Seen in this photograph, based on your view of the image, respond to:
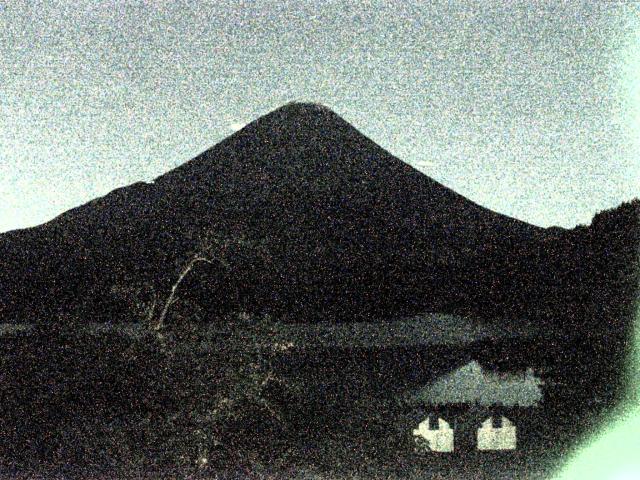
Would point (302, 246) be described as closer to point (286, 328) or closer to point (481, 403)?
point (286, 328)

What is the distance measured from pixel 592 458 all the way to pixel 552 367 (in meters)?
2.51

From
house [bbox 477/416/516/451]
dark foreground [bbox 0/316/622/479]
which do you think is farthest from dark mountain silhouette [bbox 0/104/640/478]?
house [bbox 477/416/516/451]

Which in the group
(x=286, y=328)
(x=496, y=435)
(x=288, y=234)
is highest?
(x=288, y=234)

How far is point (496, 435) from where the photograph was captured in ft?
60.9

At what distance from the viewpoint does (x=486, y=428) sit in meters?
18.5

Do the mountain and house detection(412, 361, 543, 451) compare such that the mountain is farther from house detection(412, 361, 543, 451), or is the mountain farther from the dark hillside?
house detection(412, 361, 543, 451)

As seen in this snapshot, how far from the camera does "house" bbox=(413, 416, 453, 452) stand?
1820 cm

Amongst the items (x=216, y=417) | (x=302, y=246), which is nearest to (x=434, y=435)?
(x=216, y=417)

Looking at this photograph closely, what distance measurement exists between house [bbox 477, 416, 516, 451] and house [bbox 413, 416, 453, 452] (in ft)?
2.11

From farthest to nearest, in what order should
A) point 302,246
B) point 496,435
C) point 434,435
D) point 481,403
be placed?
point 302,246 → point 481,403 → point 496,435 → point 434,435

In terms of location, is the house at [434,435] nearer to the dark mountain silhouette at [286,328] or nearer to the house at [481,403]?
the house at [481,403]

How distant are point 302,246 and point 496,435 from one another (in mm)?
39105

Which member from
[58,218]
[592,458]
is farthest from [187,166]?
[592,458]

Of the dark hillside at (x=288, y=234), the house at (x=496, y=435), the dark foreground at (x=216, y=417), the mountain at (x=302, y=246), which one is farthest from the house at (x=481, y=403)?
the dark hillside at (x=288, y=234)
